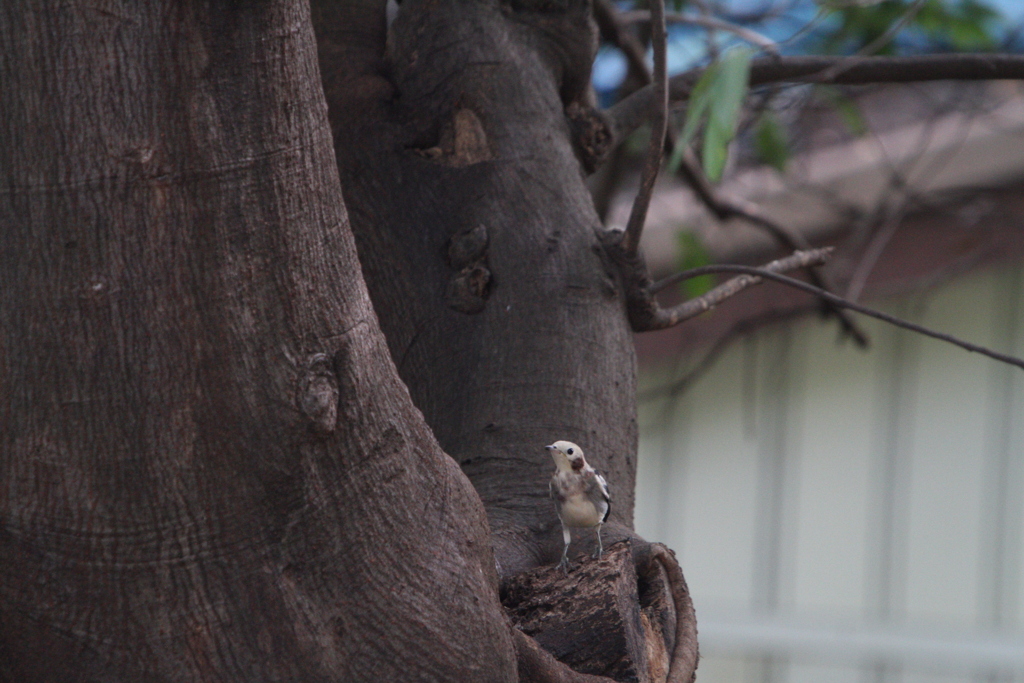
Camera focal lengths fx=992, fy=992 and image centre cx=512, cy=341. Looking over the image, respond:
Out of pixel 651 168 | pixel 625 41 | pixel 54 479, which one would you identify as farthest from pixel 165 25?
pixel 625 41

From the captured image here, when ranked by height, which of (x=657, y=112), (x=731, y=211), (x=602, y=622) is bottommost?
(x=602, y=622)

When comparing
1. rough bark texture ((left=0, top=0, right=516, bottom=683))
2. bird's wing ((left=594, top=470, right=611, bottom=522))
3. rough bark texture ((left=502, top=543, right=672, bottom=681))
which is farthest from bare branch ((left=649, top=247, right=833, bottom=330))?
rough bark texture ((left=0, top=0, right=516, bottom=683))

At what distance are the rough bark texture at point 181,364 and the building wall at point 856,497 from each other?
2868mm

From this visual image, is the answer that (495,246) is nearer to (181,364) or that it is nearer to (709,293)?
(709,293)

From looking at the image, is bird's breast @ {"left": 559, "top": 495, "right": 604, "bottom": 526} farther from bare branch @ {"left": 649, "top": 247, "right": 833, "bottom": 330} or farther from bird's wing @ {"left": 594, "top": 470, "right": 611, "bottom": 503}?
bare branch @ {"left": 649, "top": 247, "right": 833, "bottom": 330}

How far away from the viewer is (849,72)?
1968mm

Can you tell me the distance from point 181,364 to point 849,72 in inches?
62.5

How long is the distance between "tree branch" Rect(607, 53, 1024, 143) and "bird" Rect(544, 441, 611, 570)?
75 cm

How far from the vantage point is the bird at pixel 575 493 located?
122cm

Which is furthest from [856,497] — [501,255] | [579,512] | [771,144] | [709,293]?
[579,512]

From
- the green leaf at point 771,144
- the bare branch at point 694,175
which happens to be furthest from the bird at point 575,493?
the green leaf at point 771,144

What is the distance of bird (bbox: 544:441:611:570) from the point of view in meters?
1.22

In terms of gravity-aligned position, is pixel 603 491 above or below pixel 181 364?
below

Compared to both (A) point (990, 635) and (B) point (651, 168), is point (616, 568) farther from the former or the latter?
(A) point (990, 635)
